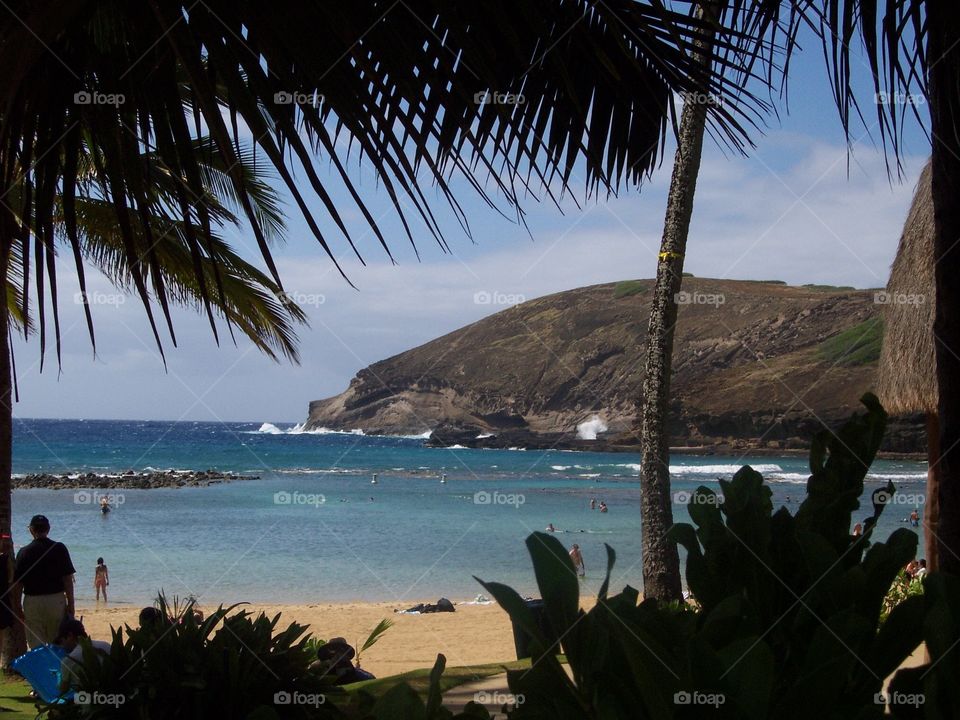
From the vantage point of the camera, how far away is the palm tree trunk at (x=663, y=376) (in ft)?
32.8

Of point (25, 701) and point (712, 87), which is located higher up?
point (712, 87)

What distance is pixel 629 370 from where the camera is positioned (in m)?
90.1

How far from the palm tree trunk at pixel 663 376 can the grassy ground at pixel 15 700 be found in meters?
5.78

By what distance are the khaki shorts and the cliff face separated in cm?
5883

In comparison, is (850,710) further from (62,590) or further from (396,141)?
(62,590)

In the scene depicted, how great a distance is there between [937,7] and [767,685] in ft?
4.89

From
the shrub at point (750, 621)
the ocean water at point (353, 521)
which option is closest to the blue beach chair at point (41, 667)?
the ocean water at point (353, 521)

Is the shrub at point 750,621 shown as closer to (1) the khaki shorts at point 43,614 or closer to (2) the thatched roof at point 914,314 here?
(2) the thatched roof at point 914,314

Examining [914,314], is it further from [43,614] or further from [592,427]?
[592,427]

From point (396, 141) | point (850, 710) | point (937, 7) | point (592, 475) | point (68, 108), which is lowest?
point (592, 475)

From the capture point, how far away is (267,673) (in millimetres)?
4863

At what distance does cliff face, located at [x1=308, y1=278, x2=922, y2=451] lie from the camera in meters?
72.6

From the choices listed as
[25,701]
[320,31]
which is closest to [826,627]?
[320,31]

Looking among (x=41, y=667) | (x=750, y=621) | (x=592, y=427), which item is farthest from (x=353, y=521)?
(x=592, y=427)
